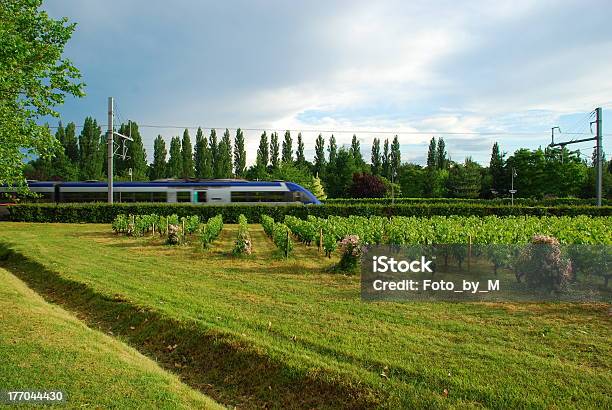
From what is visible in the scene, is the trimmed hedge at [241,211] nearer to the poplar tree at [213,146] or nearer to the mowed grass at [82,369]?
the mowed grass at [82,369]

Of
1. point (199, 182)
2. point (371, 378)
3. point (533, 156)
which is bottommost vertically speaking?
point (371, 378)

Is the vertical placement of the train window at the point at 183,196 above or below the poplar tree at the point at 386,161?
below

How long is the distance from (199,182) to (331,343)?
29815mm

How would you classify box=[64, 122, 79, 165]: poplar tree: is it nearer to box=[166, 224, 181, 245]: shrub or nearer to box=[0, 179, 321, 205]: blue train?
box=[0, 179, 321, 205]: blue train

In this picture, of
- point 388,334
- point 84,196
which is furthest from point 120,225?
point 388,334

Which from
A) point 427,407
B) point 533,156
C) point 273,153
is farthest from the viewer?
point 273,153

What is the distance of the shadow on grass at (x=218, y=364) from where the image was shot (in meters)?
5.55

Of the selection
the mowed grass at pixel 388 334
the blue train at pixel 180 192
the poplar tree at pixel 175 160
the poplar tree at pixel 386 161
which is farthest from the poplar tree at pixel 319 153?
the mowed grass at pixel 388 334

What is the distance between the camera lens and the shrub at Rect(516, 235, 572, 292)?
9.91m

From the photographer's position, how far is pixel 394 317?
823 centimetres

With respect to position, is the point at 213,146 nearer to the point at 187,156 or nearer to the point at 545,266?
the point at 187,156

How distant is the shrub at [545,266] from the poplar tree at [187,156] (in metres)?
68.3

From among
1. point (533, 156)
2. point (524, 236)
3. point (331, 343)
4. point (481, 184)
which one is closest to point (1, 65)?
point (331, 343)

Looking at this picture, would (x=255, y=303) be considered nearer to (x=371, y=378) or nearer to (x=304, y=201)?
(x=371, y=378)
